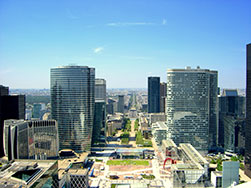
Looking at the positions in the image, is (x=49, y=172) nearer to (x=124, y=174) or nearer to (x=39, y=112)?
(x=124, y=174)

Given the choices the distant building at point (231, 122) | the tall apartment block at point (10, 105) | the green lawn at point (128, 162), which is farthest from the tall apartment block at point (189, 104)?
the tall apartment block at point (10, 105)

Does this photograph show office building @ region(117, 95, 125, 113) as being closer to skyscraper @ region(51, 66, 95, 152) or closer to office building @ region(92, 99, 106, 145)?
office building @ region(92, 99, 106, 145)

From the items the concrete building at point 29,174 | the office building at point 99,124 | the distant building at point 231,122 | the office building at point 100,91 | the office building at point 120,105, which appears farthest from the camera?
the office building at point 120,105

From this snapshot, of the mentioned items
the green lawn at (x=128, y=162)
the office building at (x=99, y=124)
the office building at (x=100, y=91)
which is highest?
the office building at (x=100, y=91)

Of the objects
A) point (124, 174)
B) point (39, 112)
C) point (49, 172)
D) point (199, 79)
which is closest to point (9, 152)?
point (49, 172)

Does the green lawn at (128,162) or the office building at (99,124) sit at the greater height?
the office building at (99,124)

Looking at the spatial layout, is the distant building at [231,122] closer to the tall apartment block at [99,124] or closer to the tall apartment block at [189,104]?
the tall apartment block at [189,104]
